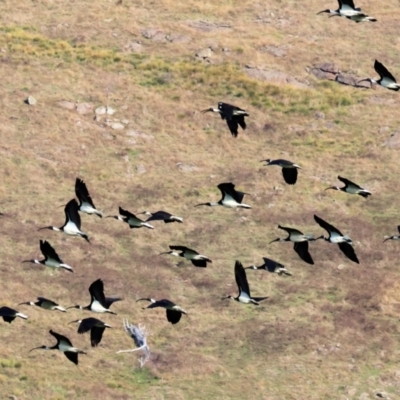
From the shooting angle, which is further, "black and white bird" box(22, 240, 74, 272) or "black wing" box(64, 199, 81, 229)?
"black wing" box(64, 199, 81, 229)

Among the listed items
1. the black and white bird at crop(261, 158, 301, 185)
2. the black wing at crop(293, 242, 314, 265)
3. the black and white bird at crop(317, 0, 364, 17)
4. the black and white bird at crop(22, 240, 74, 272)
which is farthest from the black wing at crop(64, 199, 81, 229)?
the black and white bird at crop(317, 0, 364, 17)

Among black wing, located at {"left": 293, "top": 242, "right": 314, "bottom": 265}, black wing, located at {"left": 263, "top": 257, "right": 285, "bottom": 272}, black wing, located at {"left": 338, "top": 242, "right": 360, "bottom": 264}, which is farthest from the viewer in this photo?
black wing, located at {"left": 263, "top": 257, "right": 285, "bottom": 272}

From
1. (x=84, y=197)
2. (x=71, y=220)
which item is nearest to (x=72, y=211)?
(x=84, y=197)

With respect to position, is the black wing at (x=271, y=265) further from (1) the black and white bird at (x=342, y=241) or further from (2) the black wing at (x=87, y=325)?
(2) the black wing at (x=87, y=325)

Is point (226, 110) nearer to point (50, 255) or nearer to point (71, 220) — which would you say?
point (71, 220)

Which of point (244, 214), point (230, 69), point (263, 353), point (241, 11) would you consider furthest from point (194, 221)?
point (241, 11)

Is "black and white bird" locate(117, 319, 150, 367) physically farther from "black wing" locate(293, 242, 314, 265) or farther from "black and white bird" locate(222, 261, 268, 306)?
"black and white bird" locate(222, 261, 268, 306)
